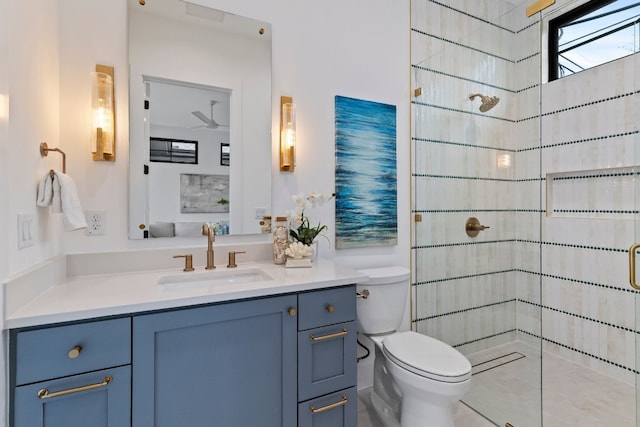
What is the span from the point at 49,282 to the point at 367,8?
231 cm

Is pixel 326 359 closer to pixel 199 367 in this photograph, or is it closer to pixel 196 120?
pixel 199 367

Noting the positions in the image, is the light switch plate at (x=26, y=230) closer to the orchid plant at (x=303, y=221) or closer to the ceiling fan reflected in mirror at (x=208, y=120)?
the ceiling fan reflected in mirror at (x=208, y=120)

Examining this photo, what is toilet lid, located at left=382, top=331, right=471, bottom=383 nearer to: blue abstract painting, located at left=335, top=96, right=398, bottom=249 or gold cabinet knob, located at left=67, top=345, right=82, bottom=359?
blue abstract painting, located at left=335, top=96, right=398, bottom=249

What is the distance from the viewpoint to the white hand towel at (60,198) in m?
1.17

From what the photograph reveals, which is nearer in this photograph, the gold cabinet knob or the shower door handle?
the gold cabinet knob

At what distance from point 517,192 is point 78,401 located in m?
2.31

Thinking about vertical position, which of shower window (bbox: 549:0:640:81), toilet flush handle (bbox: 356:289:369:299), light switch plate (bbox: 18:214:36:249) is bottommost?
toilet flush handle (bbox: 356:289:369:299)

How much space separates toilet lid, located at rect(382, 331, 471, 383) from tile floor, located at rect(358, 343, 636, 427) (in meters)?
0.52

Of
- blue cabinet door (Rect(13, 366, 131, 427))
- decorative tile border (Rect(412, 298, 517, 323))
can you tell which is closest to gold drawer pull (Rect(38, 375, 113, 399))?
blue cabinet door (Rect(13, 366, 131, 427))

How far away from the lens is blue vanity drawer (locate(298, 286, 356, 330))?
4.42 ft

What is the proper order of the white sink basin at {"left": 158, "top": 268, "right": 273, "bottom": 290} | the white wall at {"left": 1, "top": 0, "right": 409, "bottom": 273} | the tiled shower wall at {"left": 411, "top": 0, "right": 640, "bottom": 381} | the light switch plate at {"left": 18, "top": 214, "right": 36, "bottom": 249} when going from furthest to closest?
the tiled shower wall at {"left": 411, "top": 0, "right": 640, "bottom": 381} → the white sink basin at {"left": 158, "top": 268, "right": 273, "bottom": 290} → the white wall at {"left": 1, "top": 0, "right": 409, "bottom": 273} → the light switch plate at {"left": 18, "top": 214, "right": 36, "bottom": 249}

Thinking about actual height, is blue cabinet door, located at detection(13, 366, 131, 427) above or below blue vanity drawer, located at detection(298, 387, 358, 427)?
above

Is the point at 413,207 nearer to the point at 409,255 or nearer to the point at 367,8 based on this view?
the point at 409,255

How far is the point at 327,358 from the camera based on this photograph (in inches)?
55.2
